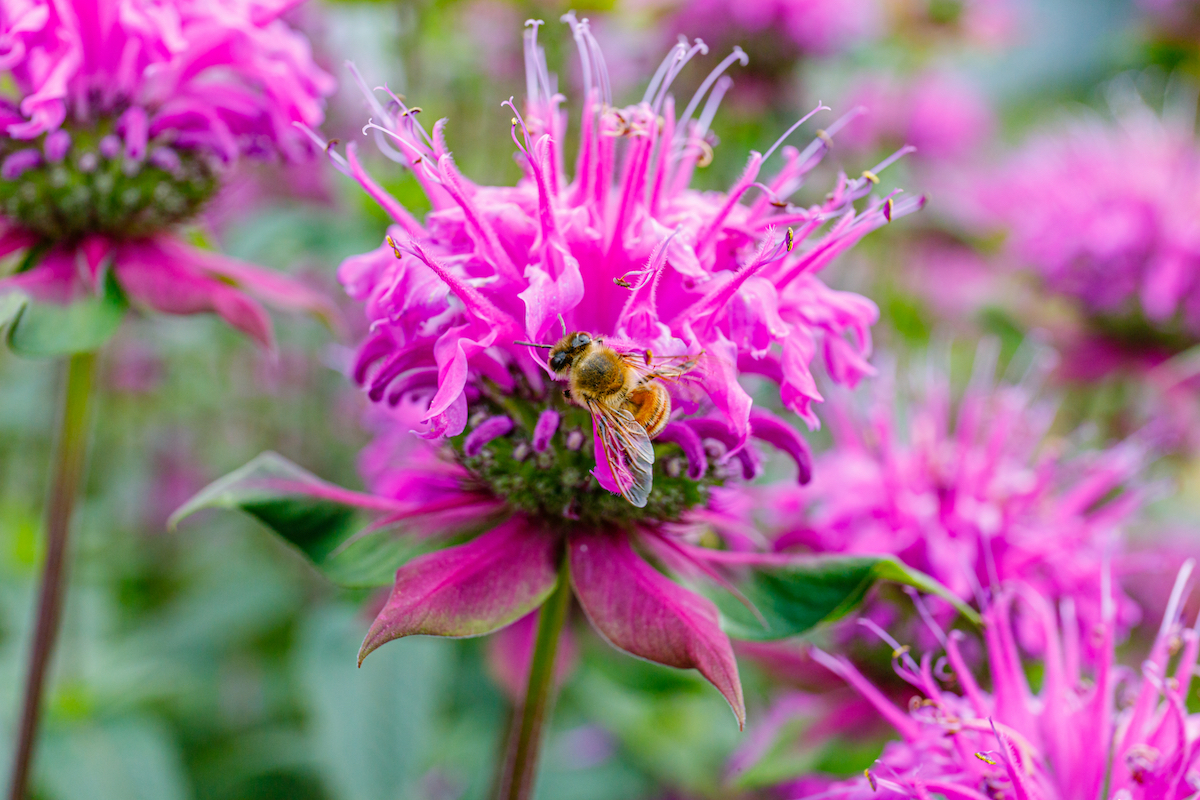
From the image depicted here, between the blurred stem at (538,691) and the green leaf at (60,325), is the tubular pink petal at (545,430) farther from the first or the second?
the green leaf at (60,325)

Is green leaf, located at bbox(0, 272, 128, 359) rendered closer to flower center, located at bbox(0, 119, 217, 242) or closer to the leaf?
flower center, located at bbox(0, 119, 217, 242)

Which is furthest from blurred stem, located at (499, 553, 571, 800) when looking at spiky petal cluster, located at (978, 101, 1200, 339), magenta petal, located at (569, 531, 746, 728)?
spiky petal cluster, located at (978, 101, 1200, 339)

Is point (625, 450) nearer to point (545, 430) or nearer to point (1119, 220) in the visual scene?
point (545, 430)

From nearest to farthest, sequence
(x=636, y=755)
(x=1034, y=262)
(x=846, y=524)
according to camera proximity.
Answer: (x=846, y=524) < (x=636, y=755) < (x=1034, y=262)

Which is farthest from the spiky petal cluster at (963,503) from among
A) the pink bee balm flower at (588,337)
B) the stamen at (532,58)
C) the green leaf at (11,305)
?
the green leaf at (11,305)

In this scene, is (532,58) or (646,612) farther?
(532,58)

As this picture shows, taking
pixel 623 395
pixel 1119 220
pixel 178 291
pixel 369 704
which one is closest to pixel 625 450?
pixel 623 395

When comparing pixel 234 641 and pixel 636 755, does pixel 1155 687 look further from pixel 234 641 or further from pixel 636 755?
pixel 234 641

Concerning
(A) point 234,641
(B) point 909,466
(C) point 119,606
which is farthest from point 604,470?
(C) point 119,606
